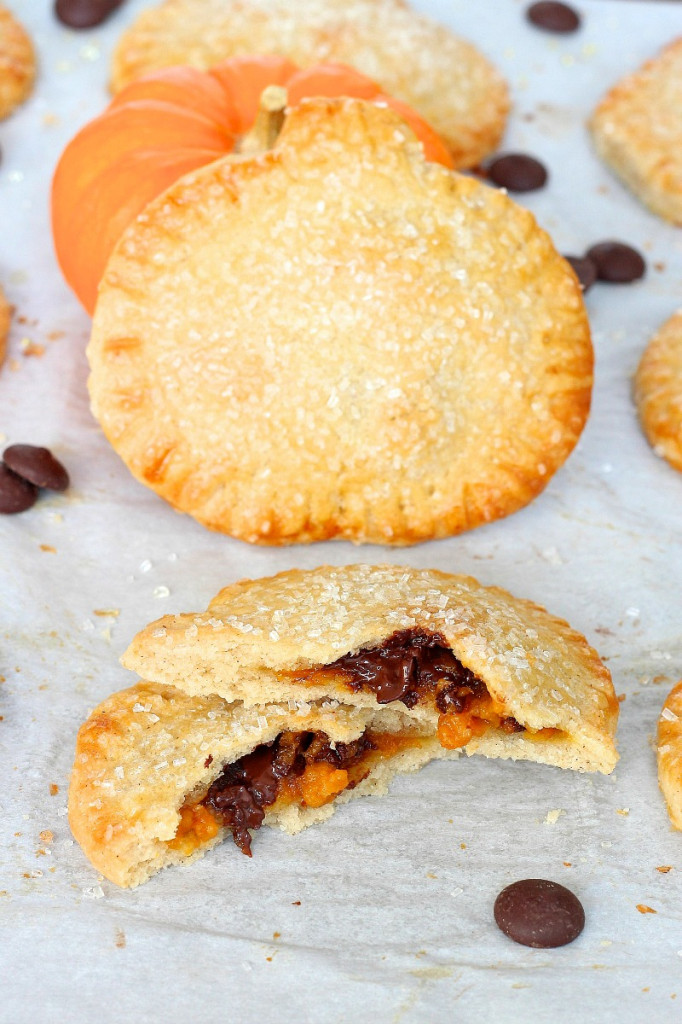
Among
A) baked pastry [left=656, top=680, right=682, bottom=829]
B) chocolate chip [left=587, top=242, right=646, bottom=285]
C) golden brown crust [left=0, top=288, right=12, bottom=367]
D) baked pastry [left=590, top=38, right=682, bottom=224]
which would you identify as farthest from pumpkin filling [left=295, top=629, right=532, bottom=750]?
baked pastry [left=590, top=38, right=682, bottom=224]

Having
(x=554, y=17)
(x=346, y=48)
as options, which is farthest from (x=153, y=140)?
(x=554, y=17)

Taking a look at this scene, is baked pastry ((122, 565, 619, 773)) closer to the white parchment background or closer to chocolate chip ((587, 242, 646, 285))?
the white parchment background

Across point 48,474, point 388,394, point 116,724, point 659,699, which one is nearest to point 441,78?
point 388,394

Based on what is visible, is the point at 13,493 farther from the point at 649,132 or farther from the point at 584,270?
Answer: the point at 649,132

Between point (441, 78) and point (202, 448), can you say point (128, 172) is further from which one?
point (441, 78)

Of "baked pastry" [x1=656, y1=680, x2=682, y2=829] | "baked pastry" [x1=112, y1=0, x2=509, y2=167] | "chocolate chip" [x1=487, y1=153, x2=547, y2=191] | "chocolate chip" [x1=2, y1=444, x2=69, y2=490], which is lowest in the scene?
"baked pastry" [x1=656, y1=680, x2=682, y2=829]
